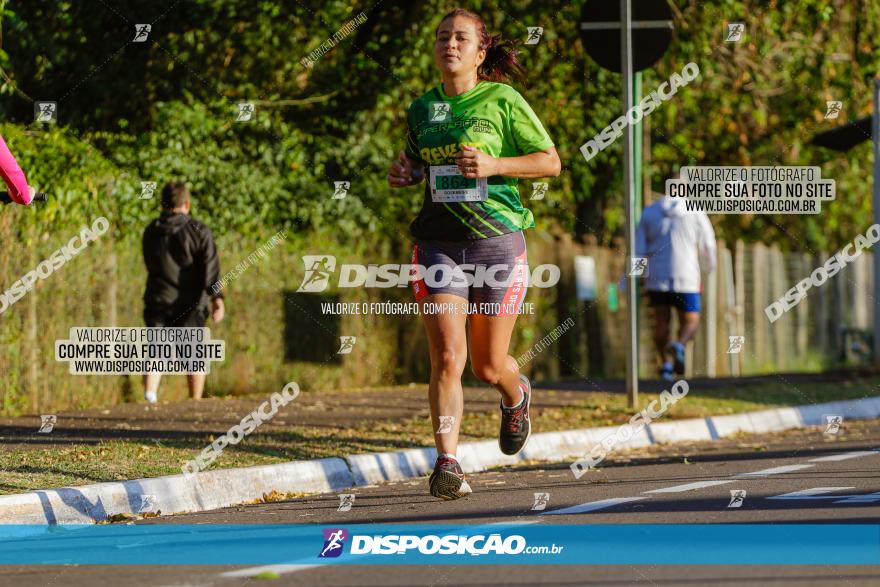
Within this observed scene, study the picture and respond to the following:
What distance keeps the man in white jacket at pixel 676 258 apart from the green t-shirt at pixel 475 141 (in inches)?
308

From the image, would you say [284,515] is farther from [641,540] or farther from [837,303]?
[837,303]

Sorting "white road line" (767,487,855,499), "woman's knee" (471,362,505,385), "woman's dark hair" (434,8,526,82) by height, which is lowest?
"white road line" (767,487,855,499)

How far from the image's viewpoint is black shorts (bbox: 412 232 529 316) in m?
7.60

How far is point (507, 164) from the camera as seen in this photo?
24.8 ft

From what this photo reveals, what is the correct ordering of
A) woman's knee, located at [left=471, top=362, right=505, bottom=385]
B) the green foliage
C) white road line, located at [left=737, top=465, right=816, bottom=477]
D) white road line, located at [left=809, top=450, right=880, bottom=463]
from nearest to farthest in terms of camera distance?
woman's knee, located at [left=471, top=362, right=505, bottom=385]
white road line, located at [left=737, top=465, right=816, bottom=477]
white road line, located at [left=809, top=450, right=880, bottom=463]
the green foliage

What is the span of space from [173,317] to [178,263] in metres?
0.46

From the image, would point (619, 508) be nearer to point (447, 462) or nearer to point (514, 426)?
point (447, 462)

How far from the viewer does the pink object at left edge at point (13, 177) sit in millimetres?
8016

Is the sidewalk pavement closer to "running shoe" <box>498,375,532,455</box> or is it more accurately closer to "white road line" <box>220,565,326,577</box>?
"running shoe" <box>498,375,532,455</box>

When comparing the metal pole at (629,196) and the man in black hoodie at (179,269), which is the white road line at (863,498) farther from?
the man in black hoodie at (179,269)

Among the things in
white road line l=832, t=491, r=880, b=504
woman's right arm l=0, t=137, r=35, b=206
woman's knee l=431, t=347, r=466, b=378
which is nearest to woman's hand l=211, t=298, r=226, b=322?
woman's right arm l=0, t=137, r=35, b=206

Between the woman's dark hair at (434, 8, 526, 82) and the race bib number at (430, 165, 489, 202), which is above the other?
the woman's dark hair at (434, 8, 526, 82)

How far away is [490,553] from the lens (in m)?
5.94

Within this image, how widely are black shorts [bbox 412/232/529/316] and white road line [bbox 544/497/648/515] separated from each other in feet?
3.49
